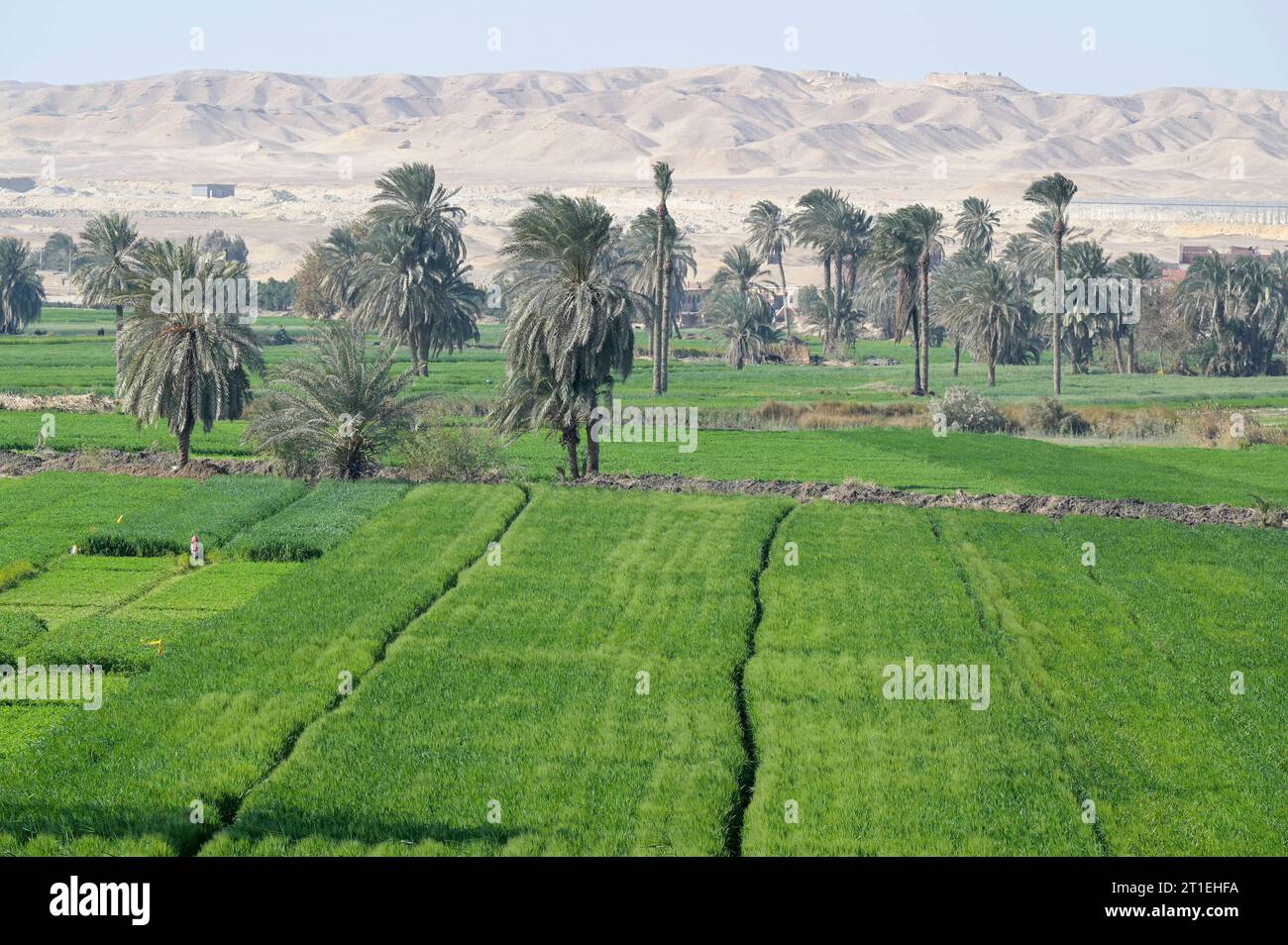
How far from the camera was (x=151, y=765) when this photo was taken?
19.5m

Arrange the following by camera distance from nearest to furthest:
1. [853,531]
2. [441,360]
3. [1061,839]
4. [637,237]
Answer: [1061,839], [853,531], [441,360], [637,237]

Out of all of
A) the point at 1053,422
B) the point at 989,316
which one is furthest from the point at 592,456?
the point at 989,316

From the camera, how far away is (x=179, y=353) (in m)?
43.1

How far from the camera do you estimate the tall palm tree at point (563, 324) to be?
140 ft

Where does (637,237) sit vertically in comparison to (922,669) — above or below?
above

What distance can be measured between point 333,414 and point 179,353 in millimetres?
5057

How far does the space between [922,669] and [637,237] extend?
284 feet

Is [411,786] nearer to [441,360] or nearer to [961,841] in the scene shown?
[961,841]

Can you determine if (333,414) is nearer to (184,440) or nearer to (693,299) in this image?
(184,440)

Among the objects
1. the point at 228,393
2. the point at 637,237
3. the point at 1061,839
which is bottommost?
the point at 1061,839

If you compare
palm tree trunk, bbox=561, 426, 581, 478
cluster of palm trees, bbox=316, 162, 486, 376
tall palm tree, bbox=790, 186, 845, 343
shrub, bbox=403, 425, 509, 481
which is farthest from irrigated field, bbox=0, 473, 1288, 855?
tall palm tree, bbox=790, 186, 845, 343

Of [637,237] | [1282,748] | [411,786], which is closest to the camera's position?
[411,786]
